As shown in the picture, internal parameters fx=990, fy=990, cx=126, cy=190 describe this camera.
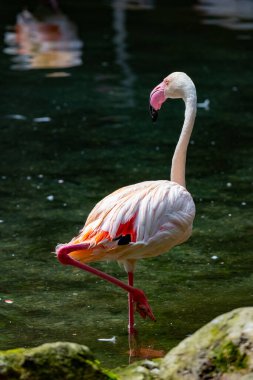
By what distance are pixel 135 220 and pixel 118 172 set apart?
2.99 m

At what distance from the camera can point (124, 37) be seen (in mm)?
13383

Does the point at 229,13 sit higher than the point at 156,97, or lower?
lower

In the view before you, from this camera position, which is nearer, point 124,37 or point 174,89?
point 174,89

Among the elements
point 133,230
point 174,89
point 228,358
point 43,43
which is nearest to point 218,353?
point 228,358

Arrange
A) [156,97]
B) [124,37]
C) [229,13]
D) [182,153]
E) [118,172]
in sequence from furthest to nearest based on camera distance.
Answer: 1. [229,13]
2. [124,37]
3. [118,172]
4. [156,97]
5. [182,153]

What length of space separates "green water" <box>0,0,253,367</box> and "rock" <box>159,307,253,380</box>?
3.03 feet

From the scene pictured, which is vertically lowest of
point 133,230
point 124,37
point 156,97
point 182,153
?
point 124,37

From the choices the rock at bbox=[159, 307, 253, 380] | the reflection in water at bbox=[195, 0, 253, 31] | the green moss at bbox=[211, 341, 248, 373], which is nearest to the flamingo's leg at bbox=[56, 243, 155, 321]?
the rock at bbox=[159, 307, 253, 380]

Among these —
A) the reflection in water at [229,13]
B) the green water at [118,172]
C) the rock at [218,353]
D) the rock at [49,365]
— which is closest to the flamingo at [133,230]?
the green water at [118,172]

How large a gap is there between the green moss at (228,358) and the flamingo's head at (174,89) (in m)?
2.07

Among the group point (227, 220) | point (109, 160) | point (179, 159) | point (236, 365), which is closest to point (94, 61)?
point (109, 160)

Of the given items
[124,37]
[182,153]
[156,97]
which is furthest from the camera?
[124,37]

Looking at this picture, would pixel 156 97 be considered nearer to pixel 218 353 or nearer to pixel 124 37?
pixel 218 353

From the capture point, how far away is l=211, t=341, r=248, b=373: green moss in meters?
3.62
